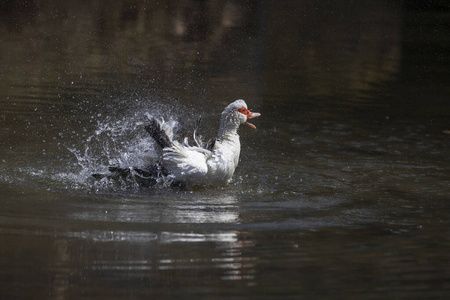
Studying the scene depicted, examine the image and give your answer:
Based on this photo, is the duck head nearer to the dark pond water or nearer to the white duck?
the white duck

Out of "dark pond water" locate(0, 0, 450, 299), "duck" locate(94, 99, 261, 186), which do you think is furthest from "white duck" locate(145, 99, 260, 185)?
"dark pond water" locate(0, 0, 450, 299)

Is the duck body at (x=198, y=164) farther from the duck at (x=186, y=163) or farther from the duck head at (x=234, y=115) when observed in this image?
the duck head at (x=234, y=115)

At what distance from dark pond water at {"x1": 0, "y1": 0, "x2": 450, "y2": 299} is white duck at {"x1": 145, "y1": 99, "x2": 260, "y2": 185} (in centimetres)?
15

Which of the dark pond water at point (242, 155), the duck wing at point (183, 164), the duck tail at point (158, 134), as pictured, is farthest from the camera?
the duck tail at point (158, 134)

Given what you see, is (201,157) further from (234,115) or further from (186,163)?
(234,115)

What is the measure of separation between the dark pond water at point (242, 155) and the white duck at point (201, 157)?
15 centimetres

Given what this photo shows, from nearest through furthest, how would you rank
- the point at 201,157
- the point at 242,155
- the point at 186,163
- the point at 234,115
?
the point at 186,163 < the point at 201,157 < the point at 234,115 < the point at 242,155

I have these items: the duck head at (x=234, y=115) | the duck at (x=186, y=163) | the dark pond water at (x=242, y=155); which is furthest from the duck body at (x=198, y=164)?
the duck head at (x=234, y=115)

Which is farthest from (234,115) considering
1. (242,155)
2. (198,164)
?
(242,155)

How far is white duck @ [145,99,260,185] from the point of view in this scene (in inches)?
273

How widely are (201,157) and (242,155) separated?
1648 millimetres

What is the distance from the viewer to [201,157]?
706 cm

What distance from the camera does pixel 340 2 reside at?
2150cm

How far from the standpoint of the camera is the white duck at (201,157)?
6.93m
